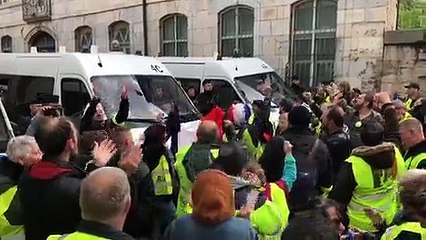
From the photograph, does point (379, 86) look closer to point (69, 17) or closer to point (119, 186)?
point (119, 186)

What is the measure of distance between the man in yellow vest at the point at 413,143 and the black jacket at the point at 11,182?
3.04 metres

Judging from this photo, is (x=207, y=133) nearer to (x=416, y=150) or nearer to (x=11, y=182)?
(x=11, y=182)

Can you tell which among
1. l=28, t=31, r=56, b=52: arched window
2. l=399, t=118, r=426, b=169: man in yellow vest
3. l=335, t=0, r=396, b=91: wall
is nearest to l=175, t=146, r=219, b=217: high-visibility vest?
l=399, t=118, r=426, b=169: man in yellow vest

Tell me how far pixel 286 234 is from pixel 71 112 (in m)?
6.26

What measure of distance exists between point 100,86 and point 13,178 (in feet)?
13.3

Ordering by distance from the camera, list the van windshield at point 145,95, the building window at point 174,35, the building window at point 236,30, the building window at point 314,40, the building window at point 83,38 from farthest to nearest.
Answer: the building window at point 83,38
the building window at point 174,35
the building window at point 236,30
the building window at point 314,40
the van windshield at point 145,95

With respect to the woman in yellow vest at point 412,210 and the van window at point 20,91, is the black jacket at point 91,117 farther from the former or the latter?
the woman in yellow vest at point 412,210

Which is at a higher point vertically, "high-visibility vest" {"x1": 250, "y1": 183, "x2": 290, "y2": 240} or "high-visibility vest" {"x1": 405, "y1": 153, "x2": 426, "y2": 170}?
"high-visibility vest" {"x1": 405, "y1": 153, "x2": 426, "y2": 170}

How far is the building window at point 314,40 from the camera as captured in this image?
1314cm

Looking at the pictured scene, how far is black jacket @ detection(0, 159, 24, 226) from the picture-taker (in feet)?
11.5

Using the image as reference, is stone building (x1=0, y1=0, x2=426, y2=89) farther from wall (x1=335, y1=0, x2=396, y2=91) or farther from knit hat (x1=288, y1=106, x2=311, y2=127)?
knit hat (x1=288, y1=106, x2=311, y2=127)

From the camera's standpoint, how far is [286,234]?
2.34 m

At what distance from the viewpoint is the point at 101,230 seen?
93.0 inches

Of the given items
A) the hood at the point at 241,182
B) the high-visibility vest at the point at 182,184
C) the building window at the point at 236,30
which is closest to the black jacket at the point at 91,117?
the high-visibility vest at the point at 182,184
